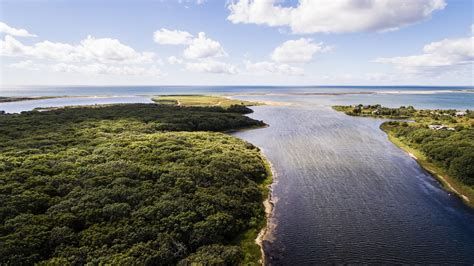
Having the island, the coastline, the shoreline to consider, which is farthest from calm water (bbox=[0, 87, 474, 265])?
the island

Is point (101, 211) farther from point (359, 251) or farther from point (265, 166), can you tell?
point (265, 166)

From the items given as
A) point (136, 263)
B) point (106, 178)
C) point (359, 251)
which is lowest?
point (359, 251)

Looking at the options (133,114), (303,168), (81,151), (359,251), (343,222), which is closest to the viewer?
(359,251)

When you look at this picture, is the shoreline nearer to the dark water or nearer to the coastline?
the dark water

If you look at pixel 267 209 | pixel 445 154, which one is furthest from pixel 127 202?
pixel 445 154

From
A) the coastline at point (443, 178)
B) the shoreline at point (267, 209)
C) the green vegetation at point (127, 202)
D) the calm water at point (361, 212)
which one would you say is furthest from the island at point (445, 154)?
the green vegetation at point (127, 202)

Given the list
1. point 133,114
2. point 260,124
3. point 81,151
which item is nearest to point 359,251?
point 81,151
